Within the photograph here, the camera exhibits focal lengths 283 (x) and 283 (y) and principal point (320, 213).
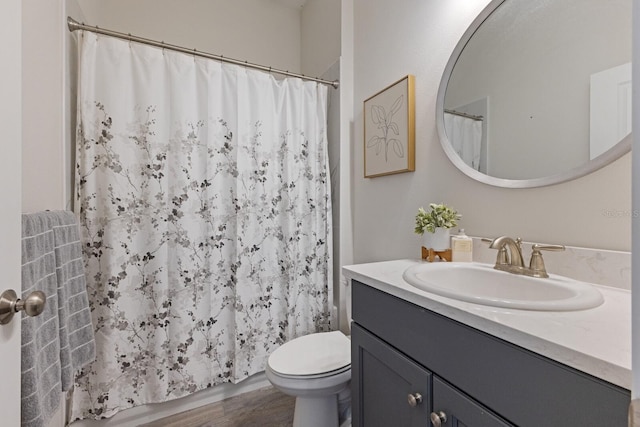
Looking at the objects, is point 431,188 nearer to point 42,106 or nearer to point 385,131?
point 385,131

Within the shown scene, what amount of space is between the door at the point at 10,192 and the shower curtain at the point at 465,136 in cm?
134

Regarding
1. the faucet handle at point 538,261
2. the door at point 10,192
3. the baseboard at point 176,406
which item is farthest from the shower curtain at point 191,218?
the faucet handle at point 538,261

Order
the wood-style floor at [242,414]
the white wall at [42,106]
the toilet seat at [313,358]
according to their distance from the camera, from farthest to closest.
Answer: the wood-style floor at [242,414]
the toilet seat at [313,358]
the white wall at [42,106]

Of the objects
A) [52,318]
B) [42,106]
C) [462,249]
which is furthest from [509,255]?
[42,106]

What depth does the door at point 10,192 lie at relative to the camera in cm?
52

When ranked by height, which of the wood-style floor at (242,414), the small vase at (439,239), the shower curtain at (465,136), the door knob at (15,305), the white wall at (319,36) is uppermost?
the white wall at (319,36)

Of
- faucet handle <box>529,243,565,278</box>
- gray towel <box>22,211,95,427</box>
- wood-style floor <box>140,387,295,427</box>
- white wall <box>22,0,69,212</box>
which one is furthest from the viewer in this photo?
wood-style floor <box>140,387,295,427</box>

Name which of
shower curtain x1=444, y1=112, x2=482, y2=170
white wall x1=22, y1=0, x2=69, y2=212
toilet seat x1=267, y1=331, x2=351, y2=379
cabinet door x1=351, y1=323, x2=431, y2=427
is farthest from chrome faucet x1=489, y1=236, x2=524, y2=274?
white wall x1=22, y1=0, x2=69, y2=212

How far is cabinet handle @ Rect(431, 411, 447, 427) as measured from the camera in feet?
2.17

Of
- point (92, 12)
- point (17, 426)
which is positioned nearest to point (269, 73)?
point (92, 12)

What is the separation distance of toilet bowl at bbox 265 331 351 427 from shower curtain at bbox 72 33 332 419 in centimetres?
48

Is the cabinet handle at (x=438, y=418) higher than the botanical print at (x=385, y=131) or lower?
lower

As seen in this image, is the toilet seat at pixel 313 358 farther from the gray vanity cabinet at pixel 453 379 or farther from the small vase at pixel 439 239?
the small vase at pixel 439 239

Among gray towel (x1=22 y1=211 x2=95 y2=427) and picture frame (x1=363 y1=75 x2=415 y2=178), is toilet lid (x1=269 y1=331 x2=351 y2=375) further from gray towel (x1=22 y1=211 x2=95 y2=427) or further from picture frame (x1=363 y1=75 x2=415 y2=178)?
picture frame (x1=363 y1=75 x2=415 y2=178)
